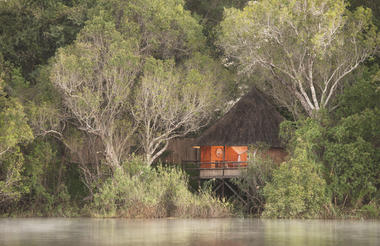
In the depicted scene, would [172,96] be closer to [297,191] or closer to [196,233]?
[297,191]

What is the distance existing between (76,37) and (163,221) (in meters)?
11.3

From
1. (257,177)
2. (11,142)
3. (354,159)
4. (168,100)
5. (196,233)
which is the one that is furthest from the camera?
(168,100)

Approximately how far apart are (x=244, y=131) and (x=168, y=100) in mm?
4568

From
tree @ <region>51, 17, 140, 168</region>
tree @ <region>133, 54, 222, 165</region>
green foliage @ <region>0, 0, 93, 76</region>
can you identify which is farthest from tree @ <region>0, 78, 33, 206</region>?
tree @ <region>133, 54, 222, 165</region>

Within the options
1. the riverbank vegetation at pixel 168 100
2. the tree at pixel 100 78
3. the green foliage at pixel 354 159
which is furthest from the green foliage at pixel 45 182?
the green foliage at pixel 354 159

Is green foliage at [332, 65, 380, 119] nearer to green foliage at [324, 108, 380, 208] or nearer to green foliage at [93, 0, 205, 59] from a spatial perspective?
green foliage at [324, 108, 380, 208]

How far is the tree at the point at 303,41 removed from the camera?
104 feet

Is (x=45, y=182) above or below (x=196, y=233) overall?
above

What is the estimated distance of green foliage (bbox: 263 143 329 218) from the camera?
28.2 m

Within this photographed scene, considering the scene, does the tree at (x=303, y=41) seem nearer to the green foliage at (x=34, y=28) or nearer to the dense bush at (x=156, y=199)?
the dense bush at (x=156, y=199)

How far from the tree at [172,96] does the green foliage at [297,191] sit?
5981mm

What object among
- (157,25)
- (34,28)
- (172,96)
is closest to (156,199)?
(172,96)

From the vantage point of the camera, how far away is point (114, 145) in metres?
33.8

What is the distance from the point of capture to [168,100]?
3231 centimetres
